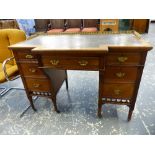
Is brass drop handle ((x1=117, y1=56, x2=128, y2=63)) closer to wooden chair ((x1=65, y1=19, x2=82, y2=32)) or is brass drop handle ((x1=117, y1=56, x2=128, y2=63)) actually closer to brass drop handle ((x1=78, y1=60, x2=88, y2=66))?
brass drop handle ((x1=78, y1=60, x2=88, y2=66))

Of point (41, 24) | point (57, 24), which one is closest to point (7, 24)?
point (41, 24)

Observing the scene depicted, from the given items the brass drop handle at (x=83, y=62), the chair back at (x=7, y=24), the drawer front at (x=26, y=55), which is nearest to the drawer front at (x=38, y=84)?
the drawer front at (x=26, y=55)

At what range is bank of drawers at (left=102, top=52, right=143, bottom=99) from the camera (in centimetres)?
113

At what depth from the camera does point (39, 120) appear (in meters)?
1.62

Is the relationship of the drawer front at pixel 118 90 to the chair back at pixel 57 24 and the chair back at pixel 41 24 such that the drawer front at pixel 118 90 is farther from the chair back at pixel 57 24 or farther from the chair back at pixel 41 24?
the chair back at pixel 41 24

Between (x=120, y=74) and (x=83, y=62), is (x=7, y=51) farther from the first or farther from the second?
(x=120, y=74)

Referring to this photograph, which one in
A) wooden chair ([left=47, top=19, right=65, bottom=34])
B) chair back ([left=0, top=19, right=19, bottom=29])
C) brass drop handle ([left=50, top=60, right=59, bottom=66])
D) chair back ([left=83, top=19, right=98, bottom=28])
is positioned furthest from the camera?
wooden chair ([left=47, top=19, right=65, bottom=34])

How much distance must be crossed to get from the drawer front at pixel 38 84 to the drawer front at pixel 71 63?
30 cm

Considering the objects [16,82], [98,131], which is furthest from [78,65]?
[16,82]

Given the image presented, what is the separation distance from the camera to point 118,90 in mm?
1331

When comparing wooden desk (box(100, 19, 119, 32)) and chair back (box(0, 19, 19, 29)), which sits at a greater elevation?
chair back (box(0, 19, 19, 29))

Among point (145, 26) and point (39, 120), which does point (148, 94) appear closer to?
point (39, 120)

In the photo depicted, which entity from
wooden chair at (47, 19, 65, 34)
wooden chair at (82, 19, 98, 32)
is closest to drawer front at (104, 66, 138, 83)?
wooden chair at (82, 19, 98, 32)

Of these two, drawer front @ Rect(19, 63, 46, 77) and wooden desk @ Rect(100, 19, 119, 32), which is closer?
drawer front @ Rect(19, 63, 46, 77)
